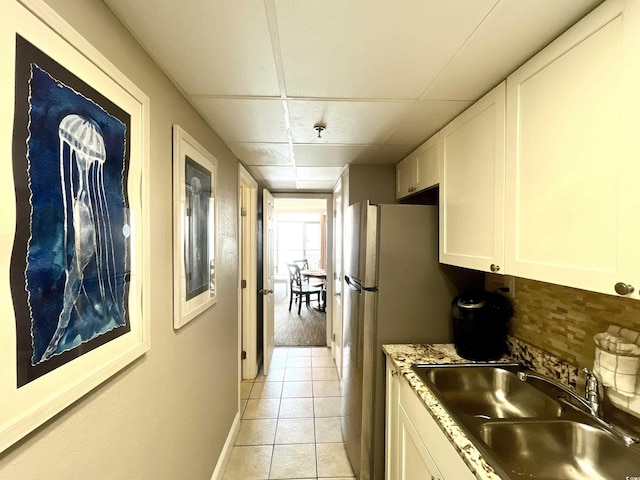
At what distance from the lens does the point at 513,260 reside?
1138mm

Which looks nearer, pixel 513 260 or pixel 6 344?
pixel 6 344

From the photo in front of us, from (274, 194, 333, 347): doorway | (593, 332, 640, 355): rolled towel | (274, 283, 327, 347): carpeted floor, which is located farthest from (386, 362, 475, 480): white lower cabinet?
(274, 194, 333, 347): doorway

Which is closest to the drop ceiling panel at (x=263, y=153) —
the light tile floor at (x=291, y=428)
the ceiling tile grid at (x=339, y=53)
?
the ceiling tile grid at (x=339, y=53)

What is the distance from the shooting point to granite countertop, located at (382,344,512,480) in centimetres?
85

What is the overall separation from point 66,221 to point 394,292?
148 cm

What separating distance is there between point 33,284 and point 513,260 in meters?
1.43

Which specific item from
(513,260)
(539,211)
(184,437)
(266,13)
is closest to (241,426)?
(184,437)

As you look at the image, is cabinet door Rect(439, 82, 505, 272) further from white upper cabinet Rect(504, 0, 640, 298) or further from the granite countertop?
the granite countertop

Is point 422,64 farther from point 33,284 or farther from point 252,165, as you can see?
point 252,165

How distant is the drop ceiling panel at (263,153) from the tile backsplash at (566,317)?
5.62 feet

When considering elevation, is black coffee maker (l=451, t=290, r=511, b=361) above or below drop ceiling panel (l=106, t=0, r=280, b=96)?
below

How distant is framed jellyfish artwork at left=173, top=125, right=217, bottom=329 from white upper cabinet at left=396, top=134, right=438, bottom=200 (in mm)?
1336

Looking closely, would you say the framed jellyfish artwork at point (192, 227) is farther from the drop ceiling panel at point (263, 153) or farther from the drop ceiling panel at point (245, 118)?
the drop ceiling panel at point (263, 153)

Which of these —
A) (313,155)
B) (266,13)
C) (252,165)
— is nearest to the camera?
(266,13)
